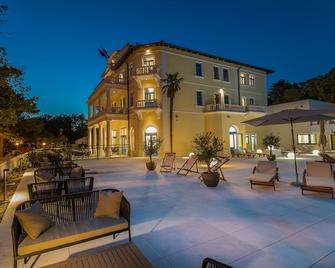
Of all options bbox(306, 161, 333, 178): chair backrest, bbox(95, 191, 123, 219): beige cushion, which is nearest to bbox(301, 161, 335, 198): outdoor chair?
bbox(306, 161, 333, 178): chair backrest

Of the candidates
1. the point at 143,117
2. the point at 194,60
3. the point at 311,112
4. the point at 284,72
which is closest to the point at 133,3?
the point at 194,60

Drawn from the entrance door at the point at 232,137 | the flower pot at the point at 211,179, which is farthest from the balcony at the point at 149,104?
the flower pot at the point at 211,179

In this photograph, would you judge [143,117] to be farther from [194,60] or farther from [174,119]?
[194,60]

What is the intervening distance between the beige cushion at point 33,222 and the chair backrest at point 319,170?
7250mm

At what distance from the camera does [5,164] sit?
10109 millimetres

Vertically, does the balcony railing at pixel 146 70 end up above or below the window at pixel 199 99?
above

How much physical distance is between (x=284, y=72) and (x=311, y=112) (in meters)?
94.9

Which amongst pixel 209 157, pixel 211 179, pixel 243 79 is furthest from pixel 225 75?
pixel 211 179

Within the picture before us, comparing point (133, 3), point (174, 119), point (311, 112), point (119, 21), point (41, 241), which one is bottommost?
point (41, 241)

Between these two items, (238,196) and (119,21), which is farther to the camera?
(119,21)

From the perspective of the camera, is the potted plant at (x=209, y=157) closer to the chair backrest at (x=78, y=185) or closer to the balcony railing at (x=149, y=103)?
the chair backrest at (x=78, y=185)

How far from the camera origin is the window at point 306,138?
24656mm

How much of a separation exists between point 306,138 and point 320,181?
75.8ft

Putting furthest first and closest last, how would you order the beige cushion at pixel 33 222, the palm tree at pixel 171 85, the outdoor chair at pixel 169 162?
the palm tree at pixel 171 85 < the outdoor chair at pixel 169 162 < the beige cushion at pixel 33 222
